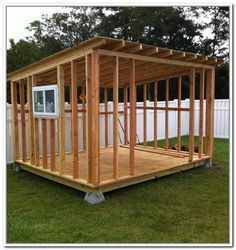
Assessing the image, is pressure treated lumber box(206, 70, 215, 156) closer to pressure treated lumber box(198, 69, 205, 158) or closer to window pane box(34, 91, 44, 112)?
pressure treated lumber box(198, 69, 205, 158)

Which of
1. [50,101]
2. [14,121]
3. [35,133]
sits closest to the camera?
[50,101]

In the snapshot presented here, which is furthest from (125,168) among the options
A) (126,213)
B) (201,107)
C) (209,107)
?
(209,107)

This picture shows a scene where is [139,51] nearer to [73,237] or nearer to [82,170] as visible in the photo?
[82,170]

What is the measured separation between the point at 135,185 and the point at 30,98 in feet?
9.55

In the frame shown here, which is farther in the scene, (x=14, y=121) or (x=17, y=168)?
(x=17, y=168)

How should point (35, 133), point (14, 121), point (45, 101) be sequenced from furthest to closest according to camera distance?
point (14, 121)
point (35, 133)
point (45, 101)

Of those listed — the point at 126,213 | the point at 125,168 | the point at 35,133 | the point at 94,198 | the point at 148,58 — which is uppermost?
the point at 148,58

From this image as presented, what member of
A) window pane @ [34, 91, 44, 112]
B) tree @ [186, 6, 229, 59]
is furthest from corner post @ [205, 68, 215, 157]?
tree @ [186, 6, 229, 59]

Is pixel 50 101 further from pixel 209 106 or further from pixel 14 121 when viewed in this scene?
pixel 209 106

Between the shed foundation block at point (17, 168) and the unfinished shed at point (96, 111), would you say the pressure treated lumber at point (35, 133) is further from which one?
the shed foundation block at point (17, 168)

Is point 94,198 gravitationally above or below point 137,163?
A: below

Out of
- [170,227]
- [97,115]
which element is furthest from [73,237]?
[97,115]

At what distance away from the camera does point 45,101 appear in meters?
6.06

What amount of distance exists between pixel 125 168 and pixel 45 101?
7.30 feet
